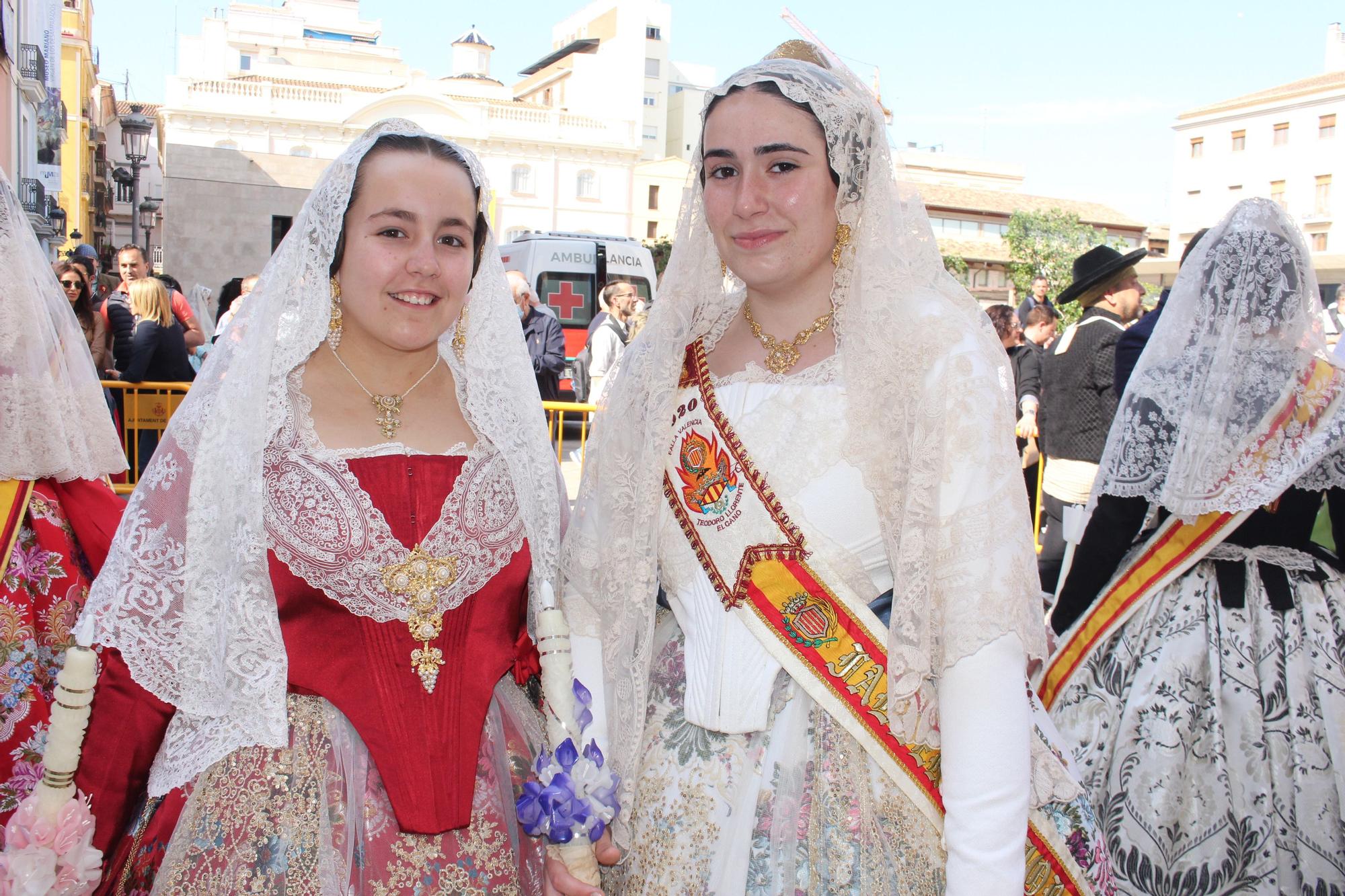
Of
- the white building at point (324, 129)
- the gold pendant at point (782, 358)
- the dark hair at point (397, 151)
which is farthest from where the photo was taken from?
the white building at point (324, 129)

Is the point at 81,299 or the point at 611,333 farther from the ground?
the point at 81,299

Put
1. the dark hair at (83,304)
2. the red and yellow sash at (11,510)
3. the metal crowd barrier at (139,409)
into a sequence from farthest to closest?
1. the metal crowd barrier at (139,409)
2. the dark hair at (83,304)
3. the red and yellow sash at (11,510)

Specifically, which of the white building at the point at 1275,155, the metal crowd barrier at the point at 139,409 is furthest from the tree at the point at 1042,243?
the metal crowd barrier at the point at 139,409

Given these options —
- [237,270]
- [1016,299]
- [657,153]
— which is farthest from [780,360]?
[657,153]

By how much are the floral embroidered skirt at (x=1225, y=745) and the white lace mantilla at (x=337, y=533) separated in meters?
1.79

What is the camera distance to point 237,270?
88.9 ft

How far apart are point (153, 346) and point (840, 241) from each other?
19.1ft

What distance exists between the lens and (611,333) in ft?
28.0

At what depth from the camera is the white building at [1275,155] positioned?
38.4 metres

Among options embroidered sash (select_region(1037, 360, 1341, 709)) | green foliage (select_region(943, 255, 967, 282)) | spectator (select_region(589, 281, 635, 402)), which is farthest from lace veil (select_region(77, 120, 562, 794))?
green foliage (select_region(943, 255, 967, 282))

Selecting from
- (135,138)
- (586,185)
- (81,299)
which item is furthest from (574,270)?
(586,185)

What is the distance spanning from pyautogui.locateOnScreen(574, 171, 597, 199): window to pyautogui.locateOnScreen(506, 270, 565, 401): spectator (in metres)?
32.3

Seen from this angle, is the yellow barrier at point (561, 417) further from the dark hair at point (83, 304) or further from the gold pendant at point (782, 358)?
the gold pendant at point (782, 358)

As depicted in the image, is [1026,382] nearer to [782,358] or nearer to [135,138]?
[782,358]
